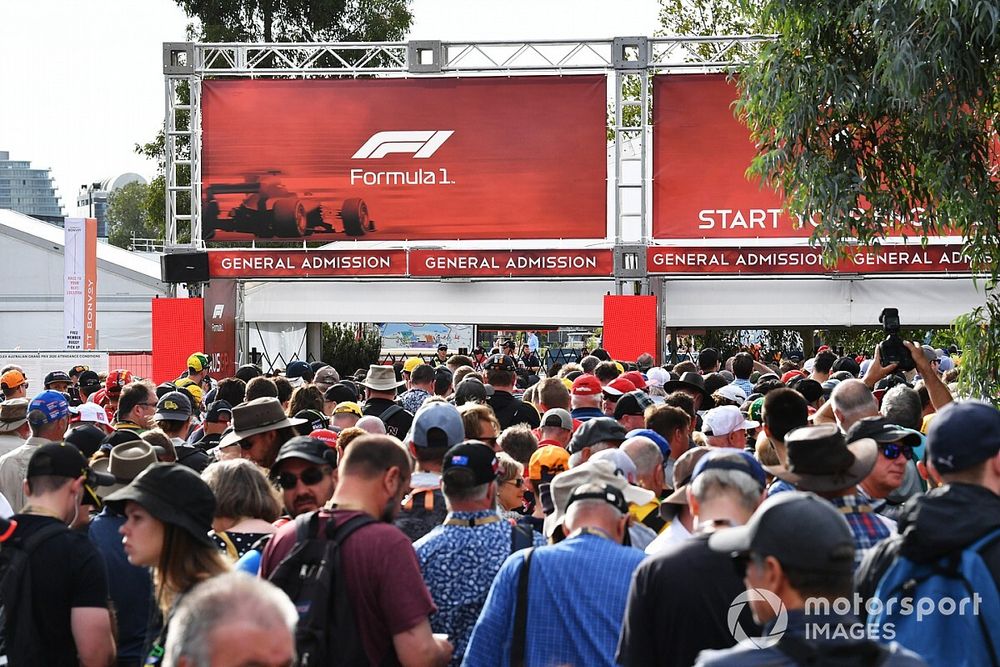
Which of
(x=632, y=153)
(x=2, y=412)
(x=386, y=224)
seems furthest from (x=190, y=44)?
(x=2, y=412)

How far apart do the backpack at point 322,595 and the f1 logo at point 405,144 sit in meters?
17.1

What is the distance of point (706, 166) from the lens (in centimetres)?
2042

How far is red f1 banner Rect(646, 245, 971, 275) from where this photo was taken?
19672 millimetres

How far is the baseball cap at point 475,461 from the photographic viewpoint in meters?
4.80

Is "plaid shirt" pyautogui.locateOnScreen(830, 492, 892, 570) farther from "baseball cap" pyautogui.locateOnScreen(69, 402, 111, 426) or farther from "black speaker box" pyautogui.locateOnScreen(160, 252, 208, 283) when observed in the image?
"black speaker box" pyautogui.locateOnScreen(160, 252, 208, 283)

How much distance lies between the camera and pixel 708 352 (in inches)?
566

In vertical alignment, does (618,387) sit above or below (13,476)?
above

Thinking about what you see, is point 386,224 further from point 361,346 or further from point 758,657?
point 758,657

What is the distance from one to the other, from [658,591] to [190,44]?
1903 cm

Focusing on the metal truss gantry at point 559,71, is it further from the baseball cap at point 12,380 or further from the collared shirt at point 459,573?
the collared shirt at point 459,573

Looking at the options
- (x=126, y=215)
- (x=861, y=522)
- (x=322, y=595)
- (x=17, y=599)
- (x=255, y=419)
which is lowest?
(x=17, y=599)

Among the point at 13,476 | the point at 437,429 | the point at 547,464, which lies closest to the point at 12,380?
the point at 13,476

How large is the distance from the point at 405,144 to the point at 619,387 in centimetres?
1133

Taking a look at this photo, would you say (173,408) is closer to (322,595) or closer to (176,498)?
(176,498)
